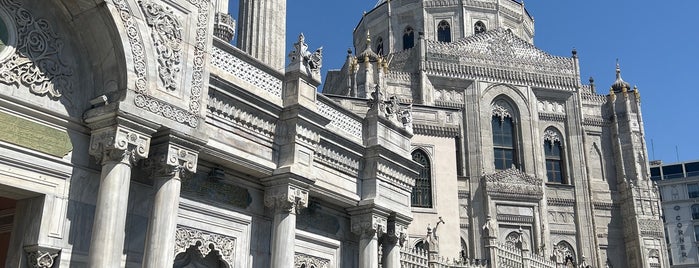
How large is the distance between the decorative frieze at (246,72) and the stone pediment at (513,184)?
21.0m

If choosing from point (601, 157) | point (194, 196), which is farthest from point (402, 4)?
point (194, 196)

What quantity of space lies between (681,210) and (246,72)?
70.1 m

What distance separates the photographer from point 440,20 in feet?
139

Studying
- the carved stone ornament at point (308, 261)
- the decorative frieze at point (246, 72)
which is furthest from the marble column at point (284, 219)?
the decorative frieze at point (246, 72)

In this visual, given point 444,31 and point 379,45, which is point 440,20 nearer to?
point 444,31

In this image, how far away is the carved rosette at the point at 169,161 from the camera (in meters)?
9.71

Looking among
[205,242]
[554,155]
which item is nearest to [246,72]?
[205,242]

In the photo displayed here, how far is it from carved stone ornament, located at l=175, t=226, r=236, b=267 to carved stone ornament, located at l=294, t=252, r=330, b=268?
1709 mm

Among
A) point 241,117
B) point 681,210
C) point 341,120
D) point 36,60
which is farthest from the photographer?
point 681,210

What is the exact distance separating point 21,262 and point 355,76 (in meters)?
24.6

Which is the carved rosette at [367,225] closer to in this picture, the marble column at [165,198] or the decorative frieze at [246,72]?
the decorative frieze at [246,72]

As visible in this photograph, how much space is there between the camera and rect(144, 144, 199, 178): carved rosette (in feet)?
31.9

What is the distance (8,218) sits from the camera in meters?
10.1

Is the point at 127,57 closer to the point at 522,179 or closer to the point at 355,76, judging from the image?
the point at 355,76
